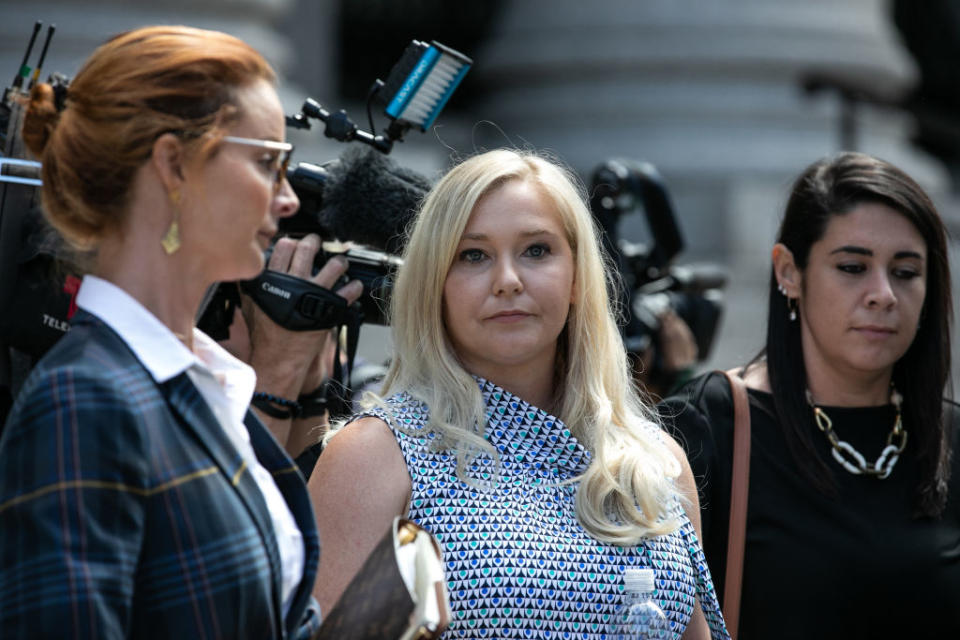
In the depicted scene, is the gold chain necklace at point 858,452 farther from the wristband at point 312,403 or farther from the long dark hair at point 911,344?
the wristband at point 312,403

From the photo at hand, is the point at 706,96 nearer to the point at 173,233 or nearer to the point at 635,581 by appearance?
the point at 635,581

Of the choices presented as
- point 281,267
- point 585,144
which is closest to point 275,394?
point 281,267

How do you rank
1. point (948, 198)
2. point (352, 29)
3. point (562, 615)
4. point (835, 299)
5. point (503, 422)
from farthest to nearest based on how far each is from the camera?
point (352, 29), point (948, 198), point (835, 299), point (503, 422), point (562, 615)

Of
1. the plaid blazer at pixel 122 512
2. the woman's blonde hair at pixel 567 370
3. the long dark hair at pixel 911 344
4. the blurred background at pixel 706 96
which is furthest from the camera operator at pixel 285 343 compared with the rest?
the blurred background at pixel 706 96

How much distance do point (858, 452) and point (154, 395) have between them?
1.97 metres

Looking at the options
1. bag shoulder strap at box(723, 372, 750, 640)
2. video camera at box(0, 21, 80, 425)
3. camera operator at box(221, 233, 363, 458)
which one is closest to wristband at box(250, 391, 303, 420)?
camera operator at box(221, 233, 363, 458)

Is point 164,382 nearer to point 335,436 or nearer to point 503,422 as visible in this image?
point 335,436

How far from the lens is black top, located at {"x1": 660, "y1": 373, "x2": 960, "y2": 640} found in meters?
2.86

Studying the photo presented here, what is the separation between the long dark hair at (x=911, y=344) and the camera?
3.07m

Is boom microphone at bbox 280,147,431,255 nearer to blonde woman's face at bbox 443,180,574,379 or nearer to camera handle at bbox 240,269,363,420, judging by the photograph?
camera handle at bbox 240,269,363,420

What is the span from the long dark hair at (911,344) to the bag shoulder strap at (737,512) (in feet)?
0.34

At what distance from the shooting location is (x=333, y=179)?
110 inches

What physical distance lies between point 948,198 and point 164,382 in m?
8.94

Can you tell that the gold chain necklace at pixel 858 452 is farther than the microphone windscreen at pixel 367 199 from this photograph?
Yes
